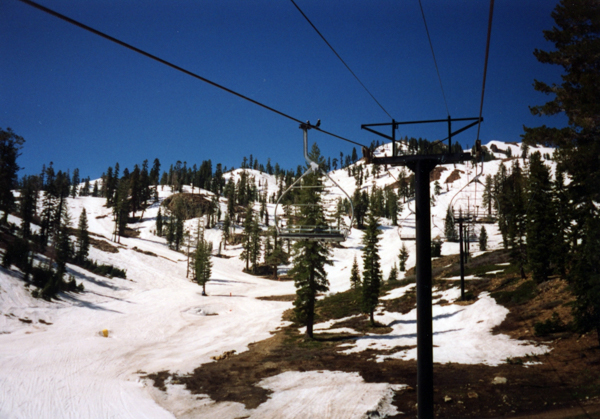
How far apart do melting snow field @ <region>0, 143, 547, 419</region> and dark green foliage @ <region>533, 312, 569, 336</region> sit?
2.00 m

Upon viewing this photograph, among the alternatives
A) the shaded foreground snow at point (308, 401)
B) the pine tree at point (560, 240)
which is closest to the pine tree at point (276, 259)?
the pine tree at point (560, 240)

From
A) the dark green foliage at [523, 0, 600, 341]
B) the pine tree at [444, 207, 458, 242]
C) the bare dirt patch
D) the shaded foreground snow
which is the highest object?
the dark green foliage at [523, 0, 600, 341]

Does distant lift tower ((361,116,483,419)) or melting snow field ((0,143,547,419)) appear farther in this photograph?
melting snow field ((0,143,547,419))

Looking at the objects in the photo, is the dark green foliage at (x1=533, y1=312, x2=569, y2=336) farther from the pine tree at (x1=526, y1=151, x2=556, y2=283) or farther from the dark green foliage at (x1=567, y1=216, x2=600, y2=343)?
the pine tree at (x1=526, y1=151, x2=556, y2=283)

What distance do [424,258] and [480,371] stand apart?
15.4 m

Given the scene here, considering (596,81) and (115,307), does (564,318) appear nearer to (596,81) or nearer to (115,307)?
(596,81)

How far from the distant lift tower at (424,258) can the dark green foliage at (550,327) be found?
21.2 meters

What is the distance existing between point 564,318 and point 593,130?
15.6m

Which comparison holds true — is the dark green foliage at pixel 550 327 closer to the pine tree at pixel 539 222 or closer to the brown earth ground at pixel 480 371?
the brown earth ground at pixel 480 371

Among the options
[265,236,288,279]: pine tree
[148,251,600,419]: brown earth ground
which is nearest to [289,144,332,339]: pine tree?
[148,251,600,419]: brown earth ground

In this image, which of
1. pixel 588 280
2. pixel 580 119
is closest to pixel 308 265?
pixel 588 280

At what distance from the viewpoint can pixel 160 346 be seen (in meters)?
35.5

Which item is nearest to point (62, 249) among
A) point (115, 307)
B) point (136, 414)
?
point (115, 307)

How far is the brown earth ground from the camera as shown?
14742 millimetres
